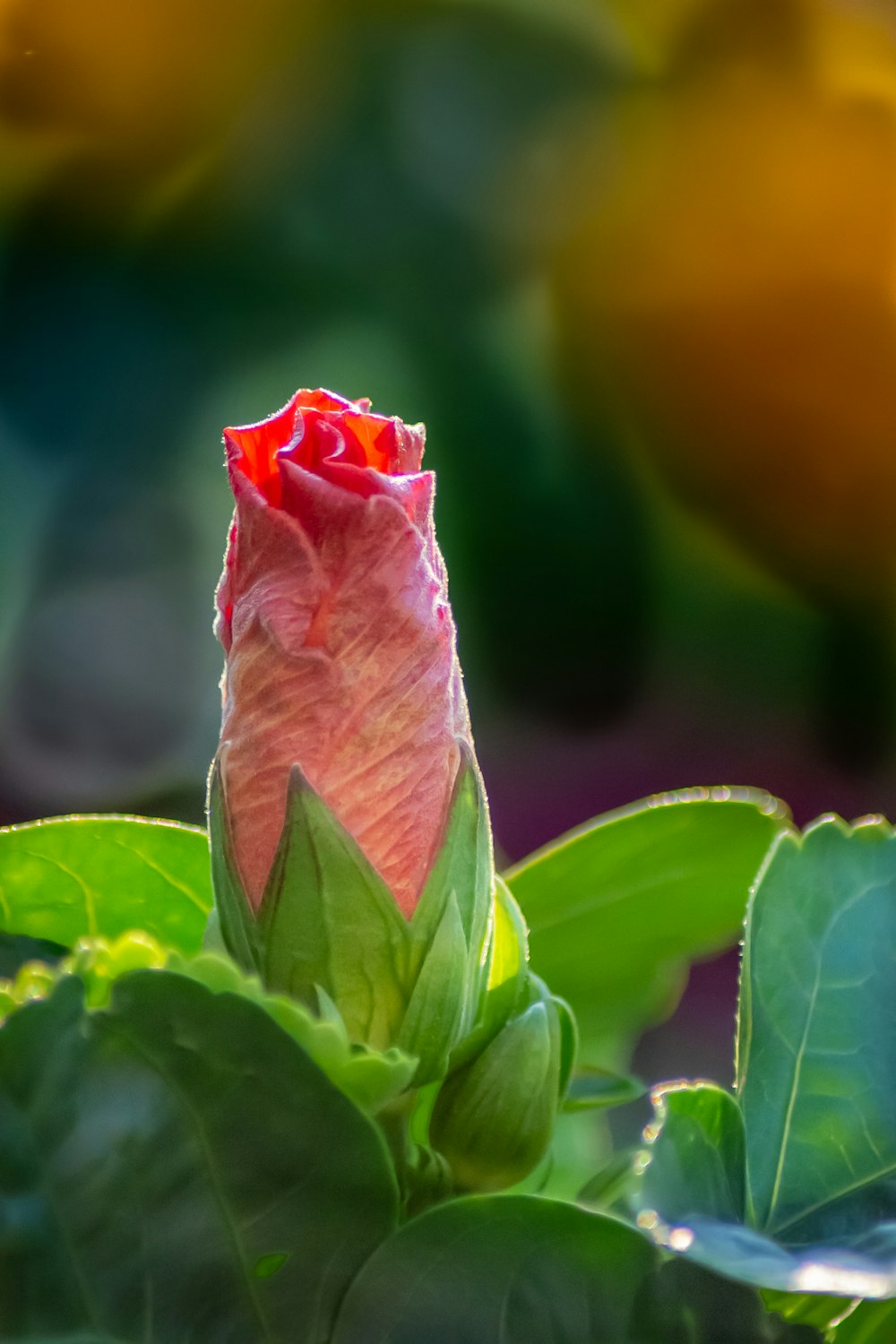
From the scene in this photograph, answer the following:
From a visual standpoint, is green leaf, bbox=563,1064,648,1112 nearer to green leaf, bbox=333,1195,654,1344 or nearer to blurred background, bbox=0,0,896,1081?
green leaf, bbox=333,1195,654,1344

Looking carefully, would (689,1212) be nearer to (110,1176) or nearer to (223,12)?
(110,1176)

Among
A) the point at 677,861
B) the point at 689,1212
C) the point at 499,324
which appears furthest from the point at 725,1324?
the point at 499,324

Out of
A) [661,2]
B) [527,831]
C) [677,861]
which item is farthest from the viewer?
Result: [661,2]

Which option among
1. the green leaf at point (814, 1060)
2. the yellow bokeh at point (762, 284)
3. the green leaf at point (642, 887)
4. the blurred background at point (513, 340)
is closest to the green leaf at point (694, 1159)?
the green leaf at point (814, 1060)

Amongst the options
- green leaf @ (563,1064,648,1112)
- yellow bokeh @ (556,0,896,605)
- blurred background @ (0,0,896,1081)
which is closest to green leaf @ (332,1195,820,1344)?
green leaf @ (563,1064,648,1112)

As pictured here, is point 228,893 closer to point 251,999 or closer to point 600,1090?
point 251,999

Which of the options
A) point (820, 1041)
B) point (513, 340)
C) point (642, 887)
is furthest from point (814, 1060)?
point (513, 340)
